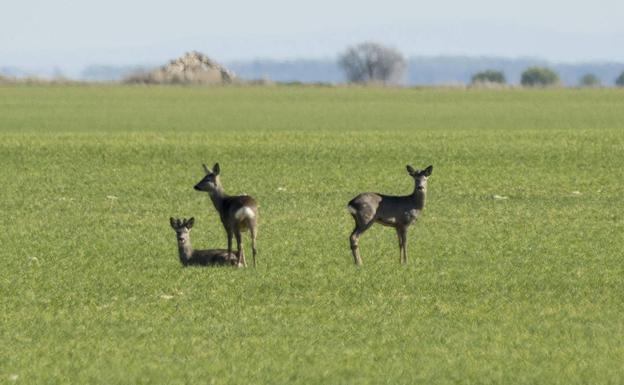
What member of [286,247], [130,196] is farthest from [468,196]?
[286,247]

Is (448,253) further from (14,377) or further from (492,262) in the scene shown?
(14,377)

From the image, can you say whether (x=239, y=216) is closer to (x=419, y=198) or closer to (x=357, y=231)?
(x=357, y=231)

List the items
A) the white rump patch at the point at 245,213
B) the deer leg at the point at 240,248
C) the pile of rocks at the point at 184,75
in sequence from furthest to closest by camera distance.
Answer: the pile of rocks at the point at 184,75 < the deer leg at the point at 240,248 < the white rump patch at the point at 245,213

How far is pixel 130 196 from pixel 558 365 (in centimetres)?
1609

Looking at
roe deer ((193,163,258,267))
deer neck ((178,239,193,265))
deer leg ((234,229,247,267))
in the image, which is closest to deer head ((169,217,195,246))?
deer neck ((178,239,193,265))

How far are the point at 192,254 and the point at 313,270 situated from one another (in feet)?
4.45

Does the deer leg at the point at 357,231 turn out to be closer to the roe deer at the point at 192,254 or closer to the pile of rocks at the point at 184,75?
the roe deer at the point at 192,254

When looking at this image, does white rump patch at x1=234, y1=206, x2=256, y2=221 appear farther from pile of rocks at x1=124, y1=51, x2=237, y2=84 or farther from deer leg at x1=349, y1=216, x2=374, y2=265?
pile of rocks at x1=124, y1=51, x2=237, y2=84

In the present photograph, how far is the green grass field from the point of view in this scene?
11.9 metres

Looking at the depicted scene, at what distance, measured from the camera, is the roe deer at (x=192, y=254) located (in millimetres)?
16750

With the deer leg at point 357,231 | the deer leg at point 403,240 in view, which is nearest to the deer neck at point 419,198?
the deer leg at point 403,240

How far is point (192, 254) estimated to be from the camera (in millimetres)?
17031

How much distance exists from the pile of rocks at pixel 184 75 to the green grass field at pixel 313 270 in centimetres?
7707

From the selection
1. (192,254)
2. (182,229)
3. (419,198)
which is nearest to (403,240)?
(419,198)
